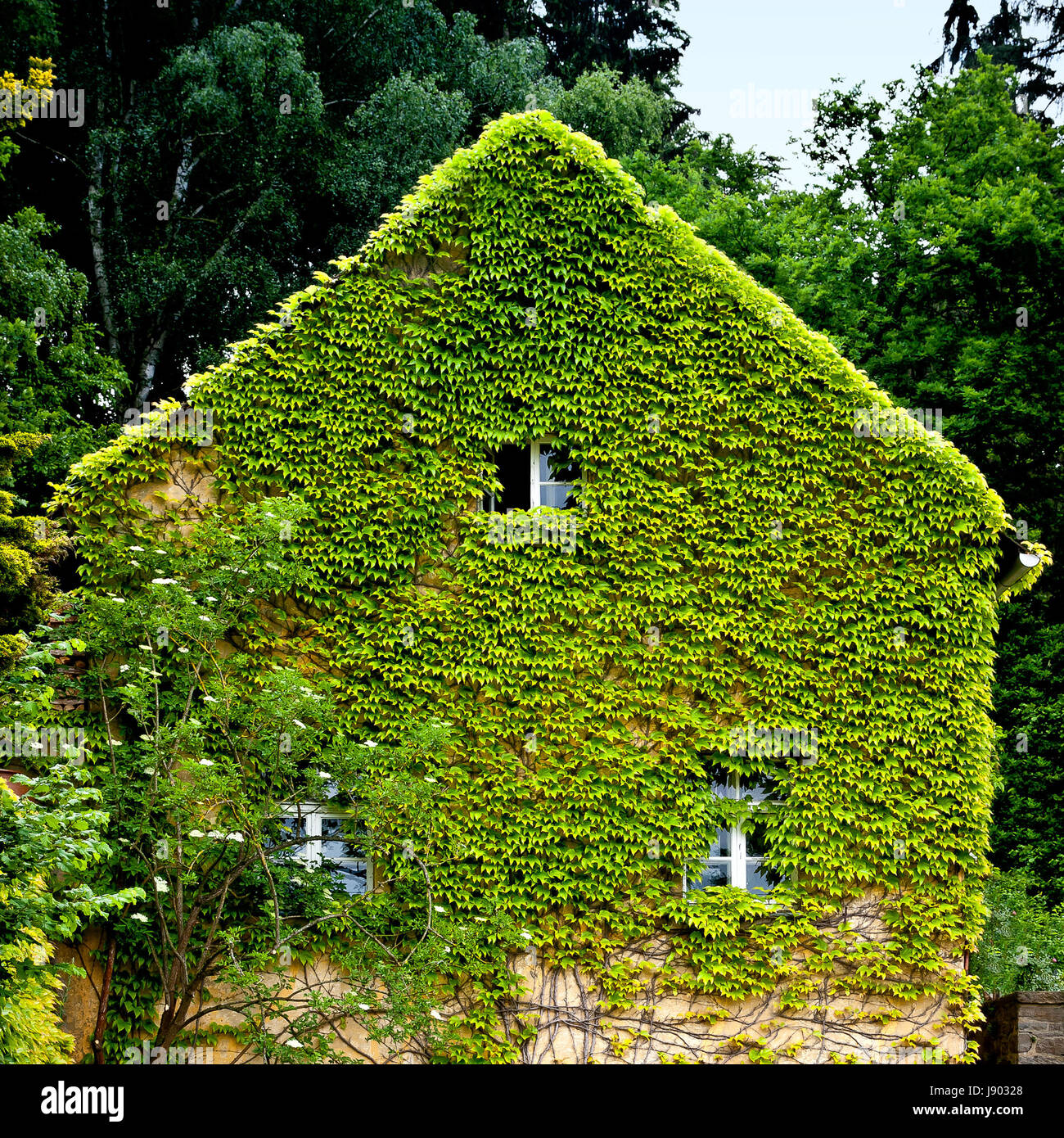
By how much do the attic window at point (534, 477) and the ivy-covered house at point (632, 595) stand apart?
44 mm

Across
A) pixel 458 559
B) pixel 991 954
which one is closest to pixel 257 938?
pixel 458 559

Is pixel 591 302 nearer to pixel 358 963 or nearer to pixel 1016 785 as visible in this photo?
pixel 358 963

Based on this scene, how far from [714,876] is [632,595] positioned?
2.86m

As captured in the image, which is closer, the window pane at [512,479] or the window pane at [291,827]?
the window pane at [291,827]

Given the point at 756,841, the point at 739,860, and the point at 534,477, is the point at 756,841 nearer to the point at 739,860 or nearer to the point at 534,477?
the point at 739,860

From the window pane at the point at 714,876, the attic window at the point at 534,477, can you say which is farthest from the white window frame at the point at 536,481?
the window pane at the point at 714,876

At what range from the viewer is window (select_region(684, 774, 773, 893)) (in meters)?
11.4

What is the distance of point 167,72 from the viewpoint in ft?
79.7

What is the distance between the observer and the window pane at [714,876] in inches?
447

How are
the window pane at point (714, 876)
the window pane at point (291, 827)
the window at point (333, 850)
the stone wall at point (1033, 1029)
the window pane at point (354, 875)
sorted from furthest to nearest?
1. the stone wall at point (1033, 1029)
2. the window pane at point (714, 876)
3. the window pane at point (354, 875)
4. the window at point (333, 850)
5. the window pane at point (291, 827)

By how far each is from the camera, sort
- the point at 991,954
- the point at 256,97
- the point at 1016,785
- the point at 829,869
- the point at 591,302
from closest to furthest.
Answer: the point at 829,869 < the point at 591,302 < the point at 991,954 < the point at 1016,785 < the point at 256,97

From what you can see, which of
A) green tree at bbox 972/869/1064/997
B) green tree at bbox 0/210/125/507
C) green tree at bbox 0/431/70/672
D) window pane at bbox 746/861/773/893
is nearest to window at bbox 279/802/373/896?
window pane at bbox 746/861/773/893

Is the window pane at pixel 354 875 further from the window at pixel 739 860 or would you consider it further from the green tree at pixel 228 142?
the green tree at pixel 228 142

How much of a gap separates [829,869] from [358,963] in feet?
14.9
